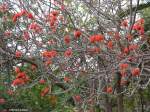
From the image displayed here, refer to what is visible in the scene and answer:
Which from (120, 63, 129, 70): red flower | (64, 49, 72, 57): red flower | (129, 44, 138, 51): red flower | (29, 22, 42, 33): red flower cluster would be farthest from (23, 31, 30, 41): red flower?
(120, 63, 129, 70): red flower

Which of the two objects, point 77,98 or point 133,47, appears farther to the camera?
point 77,98

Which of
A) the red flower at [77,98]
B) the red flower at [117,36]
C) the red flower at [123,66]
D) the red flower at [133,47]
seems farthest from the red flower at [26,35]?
the red flower at [123,66]

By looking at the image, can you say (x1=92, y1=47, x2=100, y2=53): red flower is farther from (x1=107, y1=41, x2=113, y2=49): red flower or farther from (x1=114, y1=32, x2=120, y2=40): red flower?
(x1=114, y1=32, x2=120, y2=40): red flower

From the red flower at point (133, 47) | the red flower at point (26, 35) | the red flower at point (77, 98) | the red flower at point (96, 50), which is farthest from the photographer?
the red flower at point (77, 98)

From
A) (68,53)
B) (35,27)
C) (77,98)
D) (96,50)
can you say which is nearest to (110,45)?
(96,50)

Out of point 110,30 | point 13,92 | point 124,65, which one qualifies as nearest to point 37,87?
point 13,92

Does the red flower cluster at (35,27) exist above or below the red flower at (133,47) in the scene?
above

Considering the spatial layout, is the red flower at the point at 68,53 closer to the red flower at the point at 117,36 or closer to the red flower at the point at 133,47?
the red flower at the point at 117,36

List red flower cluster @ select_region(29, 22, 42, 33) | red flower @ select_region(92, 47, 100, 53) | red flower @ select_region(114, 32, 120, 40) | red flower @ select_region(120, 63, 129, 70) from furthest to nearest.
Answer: red flower cluster @ select_region(29, 22, 42, 33)
red flower @ select_region(114, 32, 120, 40)
red flower @ select_region(92, 47, 100, 53)
red flower @ select_region(120, 63, 129, 70)

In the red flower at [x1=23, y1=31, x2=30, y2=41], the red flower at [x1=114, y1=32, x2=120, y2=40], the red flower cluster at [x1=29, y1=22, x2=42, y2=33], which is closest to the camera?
the red flower at [x1=114, y1=32, x2=120, y2=40]

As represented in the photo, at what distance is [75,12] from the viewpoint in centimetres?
827

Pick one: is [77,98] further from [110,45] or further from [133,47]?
[133,47]

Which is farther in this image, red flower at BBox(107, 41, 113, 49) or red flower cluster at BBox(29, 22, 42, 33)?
red flower cluster at BBox(29, 22, 42, 33)

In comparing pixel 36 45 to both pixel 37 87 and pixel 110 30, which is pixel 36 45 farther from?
pixel 37 87
